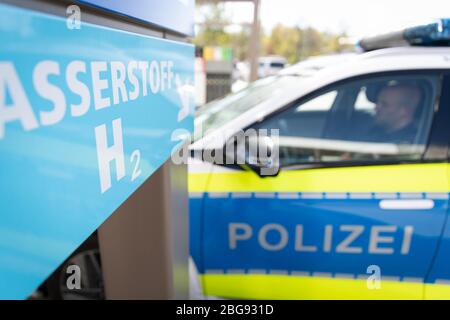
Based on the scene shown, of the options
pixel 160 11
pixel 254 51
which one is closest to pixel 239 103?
pixel 160 11

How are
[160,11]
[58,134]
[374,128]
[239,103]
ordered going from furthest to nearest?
[239,103] < [374,128] < [160,11] < [58,134]

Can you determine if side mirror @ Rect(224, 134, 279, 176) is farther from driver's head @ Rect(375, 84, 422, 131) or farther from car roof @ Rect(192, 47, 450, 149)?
driver's head @ Rect(375, 84, 422, 131)

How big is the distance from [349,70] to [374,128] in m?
0.41

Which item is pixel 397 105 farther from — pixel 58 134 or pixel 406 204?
pixel 58 134

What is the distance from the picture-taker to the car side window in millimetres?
1942

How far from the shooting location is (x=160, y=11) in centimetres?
106

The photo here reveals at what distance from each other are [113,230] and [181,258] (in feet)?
0.98

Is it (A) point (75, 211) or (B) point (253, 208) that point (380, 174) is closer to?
(B) point (253, 208)

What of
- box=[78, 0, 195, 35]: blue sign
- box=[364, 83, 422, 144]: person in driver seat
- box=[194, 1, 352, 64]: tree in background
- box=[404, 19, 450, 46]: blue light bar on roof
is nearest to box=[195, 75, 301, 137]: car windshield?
box=[364, 83, 422, 144]: person in driver seat

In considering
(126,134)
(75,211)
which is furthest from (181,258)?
(75,211)

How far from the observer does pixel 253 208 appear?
1834mm

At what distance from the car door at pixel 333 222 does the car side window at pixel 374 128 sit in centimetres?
1

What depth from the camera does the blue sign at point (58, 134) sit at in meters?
0.52

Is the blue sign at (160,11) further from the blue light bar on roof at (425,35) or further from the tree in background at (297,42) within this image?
the tree in background at (297,42)
